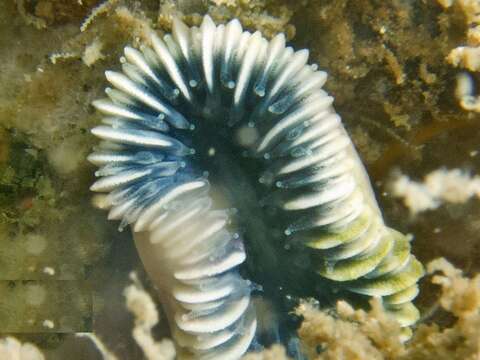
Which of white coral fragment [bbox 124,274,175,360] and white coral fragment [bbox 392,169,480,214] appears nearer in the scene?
white coral fragment [bbox 124,274,175,360]

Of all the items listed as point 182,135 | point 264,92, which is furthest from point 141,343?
point 264,92

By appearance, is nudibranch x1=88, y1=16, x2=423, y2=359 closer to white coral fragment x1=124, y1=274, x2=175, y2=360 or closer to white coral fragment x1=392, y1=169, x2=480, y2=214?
white coral fragment x1=124, y1=274, x2=175, y2=360

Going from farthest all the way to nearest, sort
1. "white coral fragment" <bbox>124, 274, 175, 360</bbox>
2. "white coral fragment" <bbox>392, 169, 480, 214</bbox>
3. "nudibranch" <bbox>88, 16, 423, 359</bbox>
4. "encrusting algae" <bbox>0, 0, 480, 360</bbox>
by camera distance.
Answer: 1. "white coral fragment" <bbox>392, 169, 480, 214</bbox>
2. "white coral fragment" <bbox>124, 274, 175, 360</bbox>
3. "encrusting algae" <bbox>0, 0, 480, 360</bbox>
4. "nudibranch" <bbox>88, 16, 423, 359</bbox>

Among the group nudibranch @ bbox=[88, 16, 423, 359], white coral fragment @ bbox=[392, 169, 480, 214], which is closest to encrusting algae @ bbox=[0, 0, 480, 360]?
white coral fragment @ bbox=[392, 169, 480, 214]

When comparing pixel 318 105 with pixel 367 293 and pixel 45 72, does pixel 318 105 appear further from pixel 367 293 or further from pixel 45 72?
pixel 45 72

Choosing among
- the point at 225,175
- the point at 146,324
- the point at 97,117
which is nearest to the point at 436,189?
the point at 225,175

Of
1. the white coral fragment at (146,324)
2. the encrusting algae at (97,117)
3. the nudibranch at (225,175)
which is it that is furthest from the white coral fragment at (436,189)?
the white coral fragment at (146,324)

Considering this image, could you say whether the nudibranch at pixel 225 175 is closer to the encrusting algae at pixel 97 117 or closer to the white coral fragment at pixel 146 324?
the white coral fragment at pixel 146 324
